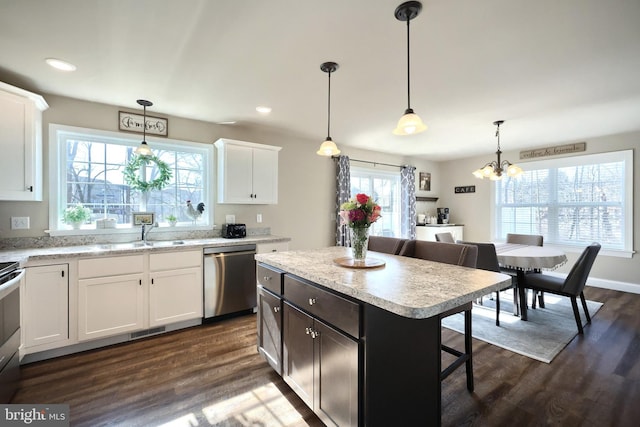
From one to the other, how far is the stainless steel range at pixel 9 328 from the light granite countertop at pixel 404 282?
1620mm

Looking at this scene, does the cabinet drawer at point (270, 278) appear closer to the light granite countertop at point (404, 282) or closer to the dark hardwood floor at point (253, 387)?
the light granite countertop at point (404, 282)

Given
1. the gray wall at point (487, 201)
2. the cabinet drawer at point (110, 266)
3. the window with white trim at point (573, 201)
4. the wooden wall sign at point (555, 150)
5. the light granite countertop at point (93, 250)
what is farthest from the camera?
the wooden wall sign at point (555, 150)

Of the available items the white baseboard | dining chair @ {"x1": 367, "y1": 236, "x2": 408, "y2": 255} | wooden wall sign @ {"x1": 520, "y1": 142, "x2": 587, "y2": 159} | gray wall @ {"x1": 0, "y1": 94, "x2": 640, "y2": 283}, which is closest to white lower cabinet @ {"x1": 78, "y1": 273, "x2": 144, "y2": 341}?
gray wall @ {"x1": 0, "y1": 94, "x2": 640, "y2": 283}

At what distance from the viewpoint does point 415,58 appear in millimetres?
2143

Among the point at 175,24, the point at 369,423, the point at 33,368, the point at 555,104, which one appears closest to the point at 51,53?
the point at 175,24

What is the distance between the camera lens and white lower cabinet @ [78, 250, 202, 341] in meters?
2.53

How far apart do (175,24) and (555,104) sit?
372cm

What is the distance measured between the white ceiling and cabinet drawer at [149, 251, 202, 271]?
63.0 inches

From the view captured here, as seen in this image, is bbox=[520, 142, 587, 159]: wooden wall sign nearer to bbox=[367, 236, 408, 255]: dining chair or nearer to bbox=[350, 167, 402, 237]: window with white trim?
bbox=[350, 167, 402, 237]: window with white trim

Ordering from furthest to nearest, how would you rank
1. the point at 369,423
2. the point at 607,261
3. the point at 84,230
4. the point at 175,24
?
the point at 607,261 → the point at 84,230 → the point at 175,24 → the point at 369,423

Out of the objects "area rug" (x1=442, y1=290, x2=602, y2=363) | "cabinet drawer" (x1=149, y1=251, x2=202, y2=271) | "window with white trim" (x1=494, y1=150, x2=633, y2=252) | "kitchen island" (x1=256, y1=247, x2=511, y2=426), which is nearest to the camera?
"kitchen island" (x1=256, y1=247, x2=511, y2=426)

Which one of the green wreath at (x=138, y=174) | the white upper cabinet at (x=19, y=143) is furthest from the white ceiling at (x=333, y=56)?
the green wreath at (x=138, y=174)

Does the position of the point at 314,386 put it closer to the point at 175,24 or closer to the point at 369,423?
the point at 369,423

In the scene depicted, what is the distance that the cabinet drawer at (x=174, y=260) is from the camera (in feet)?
9.28
